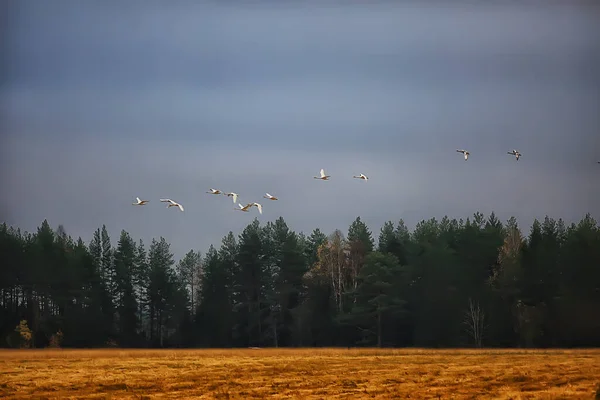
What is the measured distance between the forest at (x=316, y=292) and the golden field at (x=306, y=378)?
24590 mm

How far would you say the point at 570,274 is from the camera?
7750cm

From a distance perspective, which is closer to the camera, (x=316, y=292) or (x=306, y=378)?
(x=306, y=378)

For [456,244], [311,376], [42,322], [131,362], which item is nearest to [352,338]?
[456,244]

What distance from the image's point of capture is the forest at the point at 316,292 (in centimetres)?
7869

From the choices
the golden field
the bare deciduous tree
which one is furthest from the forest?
the golden field

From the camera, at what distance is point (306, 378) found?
41625 mm

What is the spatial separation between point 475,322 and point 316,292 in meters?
19.2

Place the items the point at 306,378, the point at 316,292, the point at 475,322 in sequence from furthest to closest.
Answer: the point at 316,292 → the point at 475,322 → the point at 306,378

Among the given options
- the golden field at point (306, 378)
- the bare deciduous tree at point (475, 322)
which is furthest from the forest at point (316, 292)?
Result: the golden field at point (306, 378)

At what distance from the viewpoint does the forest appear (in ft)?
258

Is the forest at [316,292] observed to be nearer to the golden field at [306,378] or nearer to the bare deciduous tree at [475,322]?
the bare deciduous tree at [475,322]

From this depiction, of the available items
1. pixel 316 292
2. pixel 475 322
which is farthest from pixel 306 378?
pixel 316 292

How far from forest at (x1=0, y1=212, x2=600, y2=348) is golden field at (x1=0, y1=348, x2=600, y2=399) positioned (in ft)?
80.7

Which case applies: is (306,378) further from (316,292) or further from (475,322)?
(316,292)
